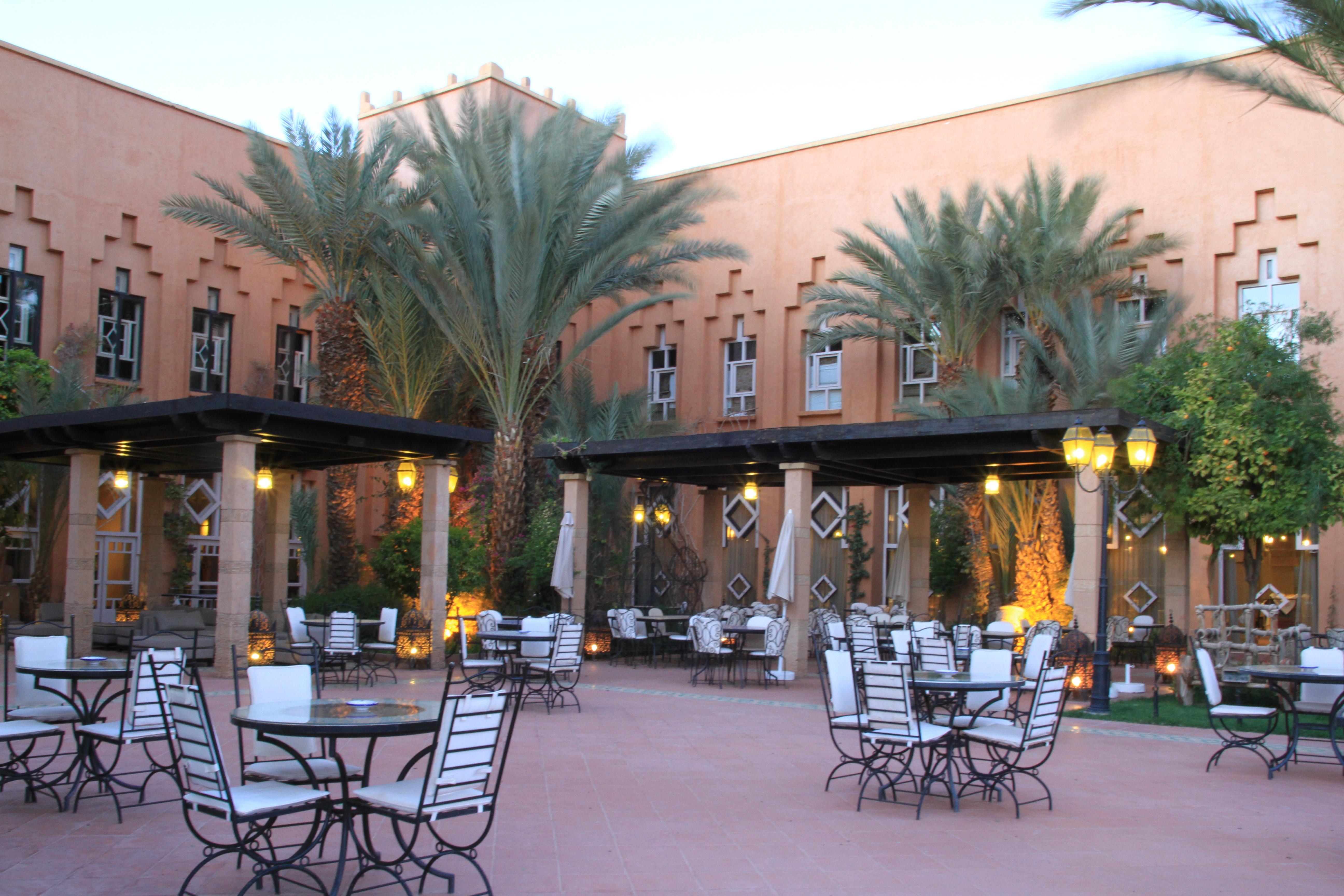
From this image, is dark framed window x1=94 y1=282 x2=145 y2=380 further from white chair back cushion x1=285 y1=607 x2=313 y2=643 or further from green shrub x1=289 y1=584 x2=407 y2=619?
white chair back cushion x1=285 y1=607 x2=313 y2=643

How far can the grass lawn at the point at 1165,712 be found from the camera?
11.9 meters

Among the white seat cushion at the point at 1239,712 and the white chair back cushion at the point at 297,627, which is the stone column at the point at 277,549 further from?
the white seat cushion at the point at 1239,712

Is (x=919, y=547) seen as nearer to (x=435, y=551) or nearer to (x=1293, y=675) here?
(x=435, y=551)

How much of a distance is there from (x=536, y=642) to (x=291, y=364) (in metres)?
13.7

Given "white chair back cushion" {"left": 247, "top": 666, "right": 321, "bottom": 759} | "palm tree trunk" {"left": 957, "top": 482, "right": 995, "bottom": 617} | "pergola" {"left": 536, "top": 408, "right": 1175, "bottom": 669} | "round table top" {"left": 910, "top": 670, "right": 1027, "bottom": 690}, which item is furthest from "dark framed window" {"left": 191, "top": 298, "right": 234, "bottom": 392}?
"round table top" {"left": 910, "top": 670, "right": 1027, "bottom": 690}

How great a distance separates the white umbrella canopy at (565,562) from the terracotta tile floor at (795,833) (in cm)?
777

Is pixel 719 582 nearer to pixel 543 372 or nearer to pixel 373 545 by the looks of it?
pixel 543 372

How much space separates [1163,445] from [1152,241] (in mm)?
7024

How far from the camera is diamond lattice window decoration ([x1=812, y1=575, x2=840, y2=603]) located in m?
24.6

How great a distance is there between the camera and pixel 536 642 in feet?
47.8

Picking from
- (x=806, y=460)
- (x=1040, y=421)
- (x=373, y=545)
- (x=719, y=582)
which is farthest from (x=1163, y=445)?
(x=373, y=545)

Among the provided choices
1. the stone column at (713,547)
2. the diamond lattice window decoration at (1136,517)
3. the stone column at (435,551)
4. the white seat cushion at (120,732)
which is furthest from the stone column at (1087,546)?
the white seat cushion at (120,732)

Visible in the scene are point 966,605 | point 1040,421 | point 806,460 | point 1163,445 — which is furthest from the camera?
point 966,605

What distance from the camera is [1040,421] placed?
1326cm
